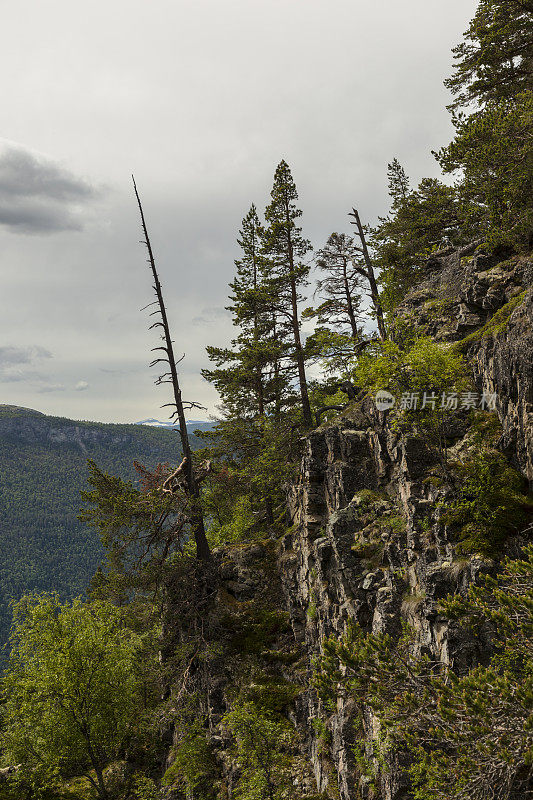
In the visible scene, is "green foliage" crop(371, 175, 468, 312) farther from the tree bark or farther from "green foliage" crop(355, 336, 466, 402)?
"green foliage" crop(355, 336, 466, 402)

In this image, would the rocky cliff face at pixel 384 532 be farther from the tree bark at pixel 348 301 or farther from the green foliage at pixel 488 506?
the tree bark at pixel 348 301

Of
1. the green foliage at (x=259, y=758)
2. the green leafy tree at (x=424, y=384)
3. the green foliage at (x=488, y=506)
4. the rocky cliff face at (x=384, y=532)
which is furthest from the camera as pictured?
the green foliage at (x=259, y=758)

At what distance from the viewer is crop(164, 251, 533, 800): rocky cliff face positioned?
1176 centimetres

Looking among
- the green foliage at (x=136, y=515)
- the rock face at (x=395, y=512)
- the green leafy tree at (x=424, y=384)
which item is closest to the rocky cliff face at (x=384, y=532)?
the rock face at (x=395, y=512)

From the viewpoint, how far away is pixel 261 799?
13180 millimetres

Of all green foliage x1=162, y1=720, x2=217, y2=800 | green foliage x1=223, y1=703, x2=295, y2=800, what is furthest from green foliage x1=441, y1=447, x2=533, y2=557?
green foliage x1=162, y1=720, x2=217, y2=800

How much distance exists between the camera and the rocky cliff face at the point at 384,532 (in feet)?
38.6

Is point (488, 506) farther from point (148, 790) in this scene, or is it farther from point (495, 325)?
point (148, 790)

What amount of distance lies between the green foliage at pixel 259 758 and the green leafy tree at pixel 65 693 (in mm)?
9896

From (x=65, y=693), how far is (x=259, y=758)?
1187 centimetres

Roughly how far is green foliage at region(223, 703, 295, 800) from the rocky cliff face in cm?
85

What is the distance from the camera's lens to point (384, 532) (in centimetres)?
1484

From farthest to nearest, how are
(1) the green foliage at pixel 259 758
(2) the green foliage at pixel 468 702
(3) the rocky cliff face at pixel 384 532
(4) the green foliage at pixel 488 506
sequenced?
1. (1) the green foliage at pixel 259 758
2. (3) the rocky cliff face at pixel 384 532
3. (4) the green foliage at pixel 488 506
4. (2) the green foliage at pixel 468 702

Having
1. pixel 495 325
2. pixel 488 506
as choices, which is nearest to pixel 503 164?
pixel 495 325
